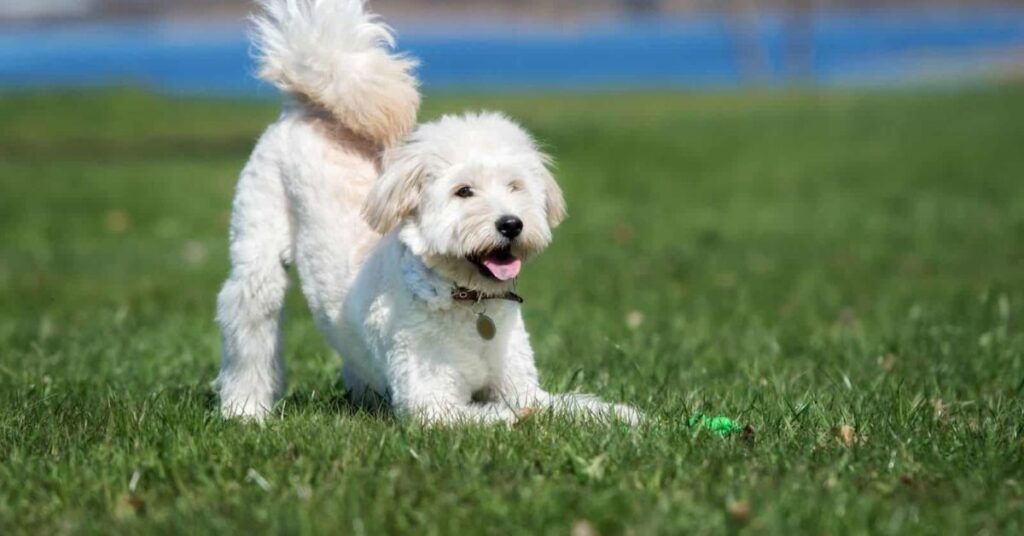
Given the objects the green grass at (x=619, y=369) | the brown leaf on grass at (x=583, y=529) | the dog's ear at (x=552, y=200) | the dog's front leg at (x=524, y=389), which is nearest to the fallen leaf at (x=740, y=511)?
the green grass at (x=619, y=369)

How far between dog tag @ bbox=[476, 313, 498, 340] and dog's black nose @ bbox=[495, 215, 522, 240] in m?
0.47

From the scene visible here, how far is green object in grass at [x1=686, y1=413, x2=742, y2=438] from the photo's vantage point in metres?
5.00

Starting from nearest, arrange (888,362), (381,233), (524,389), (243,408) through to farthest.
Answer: (381,233), (524,389), (243,408), (888,362)

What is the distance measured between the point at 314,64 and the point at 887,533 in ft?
10.7

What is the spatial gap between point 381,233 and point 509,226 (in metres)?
0.61

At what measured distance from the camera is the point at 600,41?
2739 inches

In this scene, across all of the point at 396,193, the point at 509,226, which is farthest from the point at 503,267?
the point at 396,193

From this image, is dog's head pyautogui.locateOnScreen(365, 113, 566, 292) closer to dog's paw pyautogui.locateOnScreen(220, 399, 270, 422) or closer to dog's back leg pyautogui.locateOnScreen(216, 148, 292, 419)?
dog's back leg pyautogui.locateOnScreen(216, 148, 292, 419)

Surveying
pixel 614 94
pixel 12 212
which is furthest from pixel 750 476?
pixel 614 94

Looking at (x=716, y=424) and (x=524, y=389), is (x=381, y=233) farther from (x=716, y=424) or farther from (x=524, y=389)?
(x=716, y=424)

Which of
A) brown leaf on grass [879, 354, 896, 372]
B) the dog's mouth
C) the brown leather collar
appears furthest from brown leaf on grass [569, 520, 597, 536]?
brown leaf on grass [879, 354, 896, 372]

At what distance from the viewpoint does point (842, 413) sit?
5.35 m

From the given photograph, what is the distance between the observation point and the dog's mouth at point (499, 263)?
5098 millimetres

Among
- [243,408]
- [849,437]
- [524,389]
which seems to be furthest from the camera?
[243,408]
